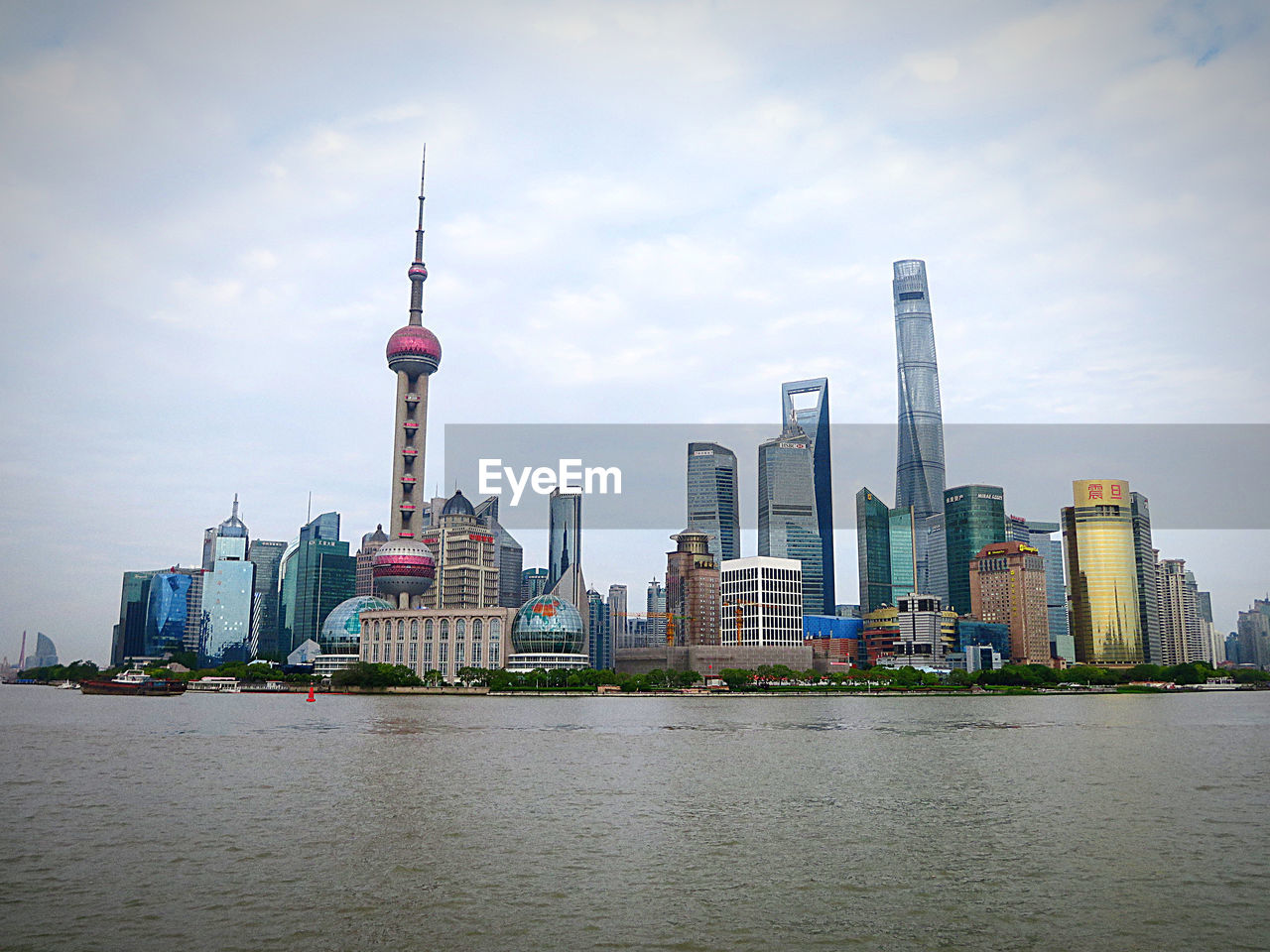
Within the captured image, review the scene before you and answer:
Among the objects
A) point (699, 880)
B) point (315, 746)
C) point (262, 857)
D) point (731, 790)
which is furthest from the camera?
point (315, 746)

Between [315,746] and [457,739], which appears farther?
[457,739]

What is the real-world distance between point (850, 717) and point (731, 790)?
85.2m

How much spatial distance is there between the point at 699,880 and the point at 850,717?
359ft

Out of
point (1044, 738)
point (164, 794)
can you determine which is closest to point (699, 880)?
point (164, 794)

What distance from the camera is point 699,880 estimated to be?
37875mm

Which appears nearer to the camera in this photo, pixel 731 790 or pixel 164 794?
pixel 164 794

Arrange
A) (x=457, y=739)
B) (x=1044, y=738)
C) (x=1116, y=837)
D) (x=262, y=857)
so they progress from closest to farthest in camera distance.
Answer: (x=262, y=857)
(x=1116, y=837)
(x=457, y=739)
(x=1044, y=738)

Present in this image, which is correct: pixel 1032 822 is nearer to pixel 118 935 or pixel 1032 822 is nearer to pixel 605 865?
pixel 605 865

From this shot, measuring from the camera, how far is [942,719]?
140 m

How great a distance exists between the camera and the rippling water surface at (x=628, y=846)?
31672mm

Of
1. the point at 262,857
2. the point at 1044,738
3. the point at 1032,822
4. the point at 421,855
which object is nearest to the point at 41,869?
the point at 262,857

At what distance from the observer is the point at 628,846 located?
4425 cm

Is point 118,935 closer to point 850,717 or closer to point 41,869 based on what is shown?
point 41,869

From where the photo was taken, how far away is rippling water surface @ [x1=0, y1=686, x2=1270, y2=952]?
31672 millimetres
